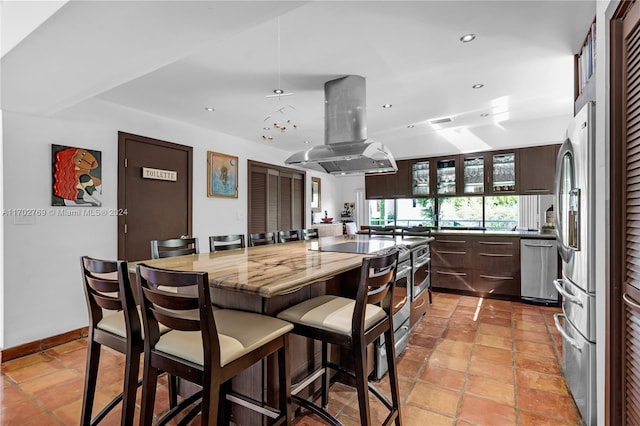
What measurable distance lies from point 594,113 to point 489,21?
926mm

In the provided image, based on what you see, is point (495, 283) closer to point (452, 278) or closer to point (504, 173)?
point (452, 278)

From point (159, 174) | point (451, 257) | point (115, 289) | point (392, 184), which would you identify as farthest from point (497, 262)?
point (159, 174)

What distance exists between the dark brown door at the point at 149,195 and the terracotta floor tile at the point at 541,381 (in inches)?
151

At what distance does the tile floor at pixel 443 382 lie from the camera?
1.85 meters

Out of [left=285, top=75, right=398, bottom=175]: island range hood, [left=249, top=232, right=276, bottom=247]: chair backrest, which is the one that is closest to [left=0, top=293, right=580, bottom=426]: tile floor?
[left=249, top=232, right=276, bottom=247]: chair backrest

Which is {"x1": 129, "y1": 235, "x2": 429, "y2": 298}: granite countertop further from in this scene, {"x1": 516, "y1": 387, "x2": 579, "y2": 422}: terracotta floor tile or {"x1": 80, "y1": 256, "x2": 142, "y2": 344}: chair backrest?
{"x1": 516, "y1": 387, "x2": 579, "y2": 422}: terracotta floor tile

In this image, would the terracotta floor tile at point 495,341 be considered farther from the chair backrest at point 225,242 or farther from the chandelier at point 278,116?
the chandelier at point 278,116

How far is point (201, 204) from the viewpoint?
4.32 m

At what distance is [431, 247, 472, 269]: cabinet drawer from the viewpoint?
14.5 feet

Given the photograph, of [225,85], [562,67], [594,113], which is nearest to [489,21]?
[594,113]

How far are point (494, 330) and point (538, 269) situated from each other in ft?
4.48

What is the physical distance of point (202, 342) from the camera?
118 centimetres

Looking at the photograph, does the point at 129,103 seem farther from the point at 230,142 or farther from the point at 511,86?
the point at 511,86

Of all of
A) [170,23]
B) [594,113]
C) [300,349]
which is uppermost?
[170,23]
